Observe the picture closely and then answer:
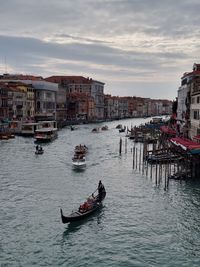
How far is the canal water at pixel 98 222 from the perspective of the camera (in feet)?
49.2

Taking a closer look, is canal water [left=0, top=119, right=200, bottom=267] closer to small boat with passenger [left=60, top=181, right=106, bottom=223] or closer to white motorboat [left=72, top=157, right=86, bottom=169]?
small boat with passenger [left=60, top=181, right=106, bottom=223]

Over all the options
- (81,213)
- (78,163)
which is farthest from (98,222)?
(78,163)

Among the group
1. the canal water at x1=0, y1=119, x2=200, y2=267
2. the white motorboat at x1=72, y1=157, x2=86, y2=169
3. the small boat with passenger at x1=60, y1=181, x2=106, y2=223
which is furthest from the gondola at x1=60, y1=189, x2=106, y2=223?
the white motorboat at x1=72, y1=157, x2=86, y2=169

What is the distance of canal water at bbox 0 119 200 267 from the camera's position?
15.0 metres

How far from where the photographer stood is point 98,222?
60.8 feet

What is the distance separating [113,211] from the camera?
65.9 ft

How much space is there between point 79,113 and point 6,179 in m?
84.5

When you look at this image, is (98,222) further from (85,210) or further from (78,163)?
(78,163)

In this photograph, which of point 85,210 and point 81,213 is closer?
point 81,213

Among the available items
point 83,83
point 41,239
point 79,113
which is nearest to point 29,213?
point 41,239

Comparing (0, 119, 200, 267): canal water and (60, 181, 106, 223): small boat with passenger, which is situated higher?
(60, 181, 106, 223): small boat with passenger

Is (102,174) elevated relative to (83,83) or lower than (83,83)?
lower

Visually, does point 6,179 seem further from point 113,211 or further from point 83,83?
point 83,83

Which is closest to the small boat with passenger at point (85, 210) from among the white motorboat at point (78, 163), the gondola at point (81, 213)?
the gondola at point (81, 213)
